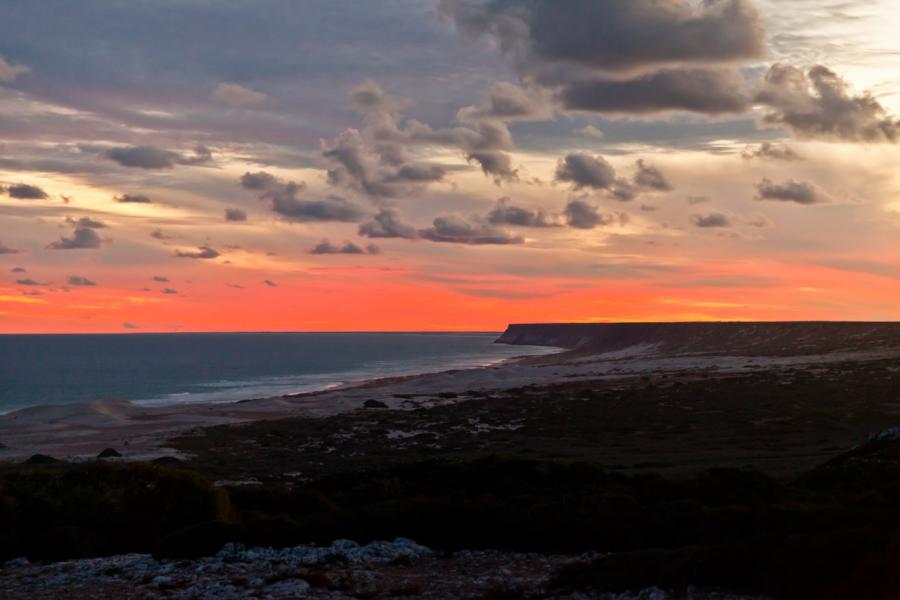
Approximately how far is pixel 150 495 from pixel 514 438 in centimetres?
3333

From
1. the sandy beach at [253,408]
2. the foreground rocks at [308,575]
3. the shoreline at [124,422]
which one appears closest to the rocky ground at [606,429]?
the sandy beach at [253,408]

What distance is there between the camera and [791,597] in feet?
45.9

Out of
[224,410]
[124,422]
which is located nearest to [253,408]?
[224,410]

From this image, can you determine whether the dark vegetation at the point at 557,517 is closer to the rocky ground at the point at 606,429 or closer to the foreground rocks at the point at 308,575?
the foreground rocks at the point at 308,575

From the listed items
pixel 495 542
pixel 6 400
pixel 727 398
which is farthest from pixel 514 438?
pixel 6 400

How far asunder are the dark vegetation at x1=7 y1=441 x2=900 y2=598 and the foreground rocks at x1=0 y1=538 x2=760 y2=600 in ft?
1.95

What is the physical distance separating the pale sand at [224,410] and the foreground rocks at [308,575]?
35735 mm

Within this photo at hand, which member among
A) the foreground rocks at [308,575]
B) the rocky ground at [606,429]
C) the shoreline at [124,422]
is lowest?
the shoreline at [124,422]

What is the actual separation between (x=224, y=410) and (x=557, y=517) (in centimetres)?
7008

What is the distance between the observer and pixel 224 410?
280ft

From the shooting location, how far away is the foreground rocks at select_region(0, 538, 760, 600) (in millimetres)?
15836

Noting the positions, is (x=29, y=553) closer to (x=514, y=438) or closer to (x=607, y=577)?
(x=607, y=577)

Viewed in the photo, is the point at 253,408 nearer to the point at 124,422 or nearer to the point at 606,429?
the point at 124,422

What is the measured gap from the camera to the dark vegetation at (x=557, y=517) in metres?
14.7
